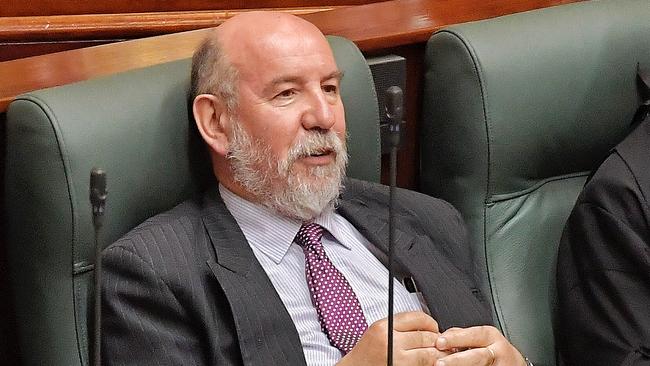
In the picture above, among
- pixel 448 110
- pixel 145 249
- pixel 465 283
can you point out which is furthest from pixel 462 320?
pixel 145 249

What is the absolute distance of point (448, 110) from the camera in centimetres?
174

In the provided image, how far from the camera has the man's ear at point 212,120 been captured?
5.01ft

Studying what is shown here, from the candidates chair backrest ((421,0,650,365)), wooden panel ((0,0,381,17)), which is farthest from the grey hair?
wooden panel ((0,0,381,17))

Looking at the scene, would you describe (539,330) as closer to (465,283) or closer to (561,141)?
(465,283)

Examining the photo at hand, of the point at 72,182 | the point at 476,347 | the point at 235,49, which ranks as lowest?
the point at 476,347

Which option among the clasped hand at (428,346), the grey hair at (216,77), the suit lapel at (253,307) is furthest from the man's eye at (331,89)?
the clasped hand at (428,346)

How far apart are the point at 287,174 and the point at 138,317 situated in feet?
0.99

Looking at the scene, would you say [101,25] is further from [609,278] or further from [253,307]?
[609,278]

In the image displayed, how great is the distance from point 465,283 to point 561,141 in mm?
312

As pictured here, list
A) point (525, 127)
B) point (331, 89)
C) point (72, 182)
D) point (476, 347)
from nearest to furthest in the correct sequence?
point (72, 182) < point (476, 347) < point (331, 89) < point (525, 127)

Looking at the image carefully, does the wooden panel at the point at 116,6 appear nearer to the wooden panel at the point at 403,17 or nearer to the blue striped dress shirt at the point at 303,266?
the wooden panel at the point at 403,17

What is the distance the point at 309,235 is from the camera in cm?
156

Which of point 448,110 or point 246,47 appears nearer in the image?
point 246,47

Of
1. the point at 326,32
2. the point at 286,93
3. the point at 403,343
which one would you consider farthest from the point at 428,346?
the point at 326,32
